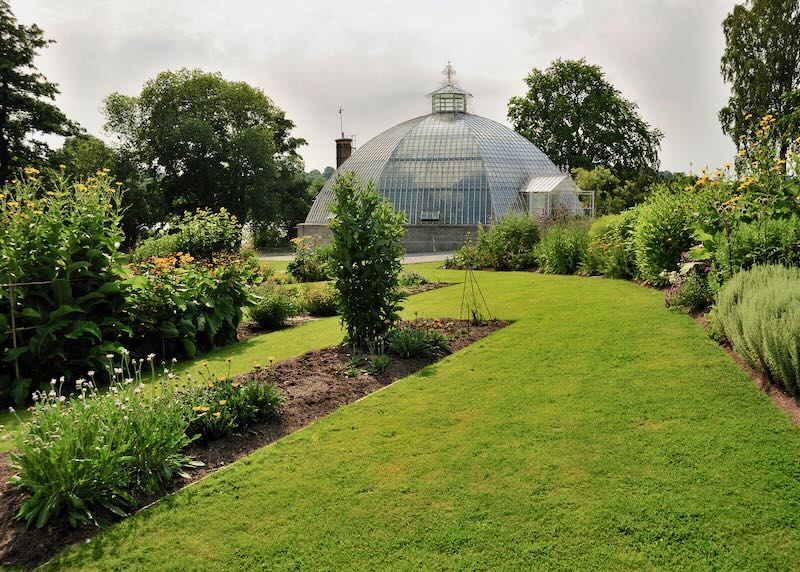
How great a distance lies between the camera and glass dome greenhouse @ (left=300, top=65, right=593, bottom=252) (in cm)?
3209

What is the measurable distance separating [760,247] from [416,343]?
4710 millimetres

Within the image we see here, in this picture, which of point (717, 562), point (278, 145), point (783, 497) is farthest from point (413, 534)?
point (278, 145)

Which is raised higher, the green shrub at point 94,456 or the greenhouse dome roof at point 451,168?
the greenhouse dome roof at point 451,168

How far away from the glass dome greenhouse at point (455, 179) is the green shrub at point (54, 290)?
23249mm

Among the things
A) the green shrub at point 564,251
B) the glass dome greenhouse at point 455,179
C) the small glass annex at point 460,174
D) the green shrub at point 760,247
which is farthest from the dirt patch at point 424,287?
the small glass annex at point 460,174

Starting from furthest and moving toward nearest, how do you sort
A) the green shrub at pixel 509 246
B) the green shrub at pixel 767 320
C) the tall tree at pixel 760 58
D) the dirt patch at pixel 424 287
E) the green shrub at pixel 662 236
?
the tall tree at pixel 760 58
the green shrub at pixel 509 246
the dirt patch at pixel 424 287
the green shrub at pixel 662 236
the green shrub at pixel 767 320

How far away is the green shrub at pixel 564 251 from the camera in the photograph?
53.3 feet

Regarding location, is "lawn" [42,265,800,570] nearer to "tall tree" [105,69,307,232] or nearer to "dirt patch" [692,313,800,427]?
"dirt patch" [692,313,800,427]

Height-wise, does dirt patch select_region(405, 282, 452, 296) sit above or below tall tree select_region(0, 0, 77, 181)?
below

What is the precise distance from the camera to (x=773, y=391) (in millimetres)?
5867

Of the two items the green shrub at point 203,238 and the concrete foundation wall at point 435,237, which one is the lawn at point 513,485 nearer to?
the green shrub at point 203,238

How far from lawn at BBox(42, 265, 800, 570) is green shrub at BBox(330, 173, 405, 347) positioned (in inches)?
57.3

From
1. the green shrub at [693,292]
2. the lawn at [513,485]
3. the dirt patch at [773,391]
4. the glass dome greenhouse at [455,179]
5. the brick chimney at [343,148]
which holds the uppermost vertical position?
the brick chimney at [343,148]

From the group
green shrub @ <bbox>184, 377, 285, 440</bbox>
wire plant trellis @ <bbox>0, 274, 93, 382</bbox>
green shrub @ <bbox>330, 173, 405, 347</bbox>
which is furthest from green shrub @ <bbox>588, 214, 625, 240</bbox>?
wire plant trellis @ <bbox>0, 274, 93, 382</bbox>
